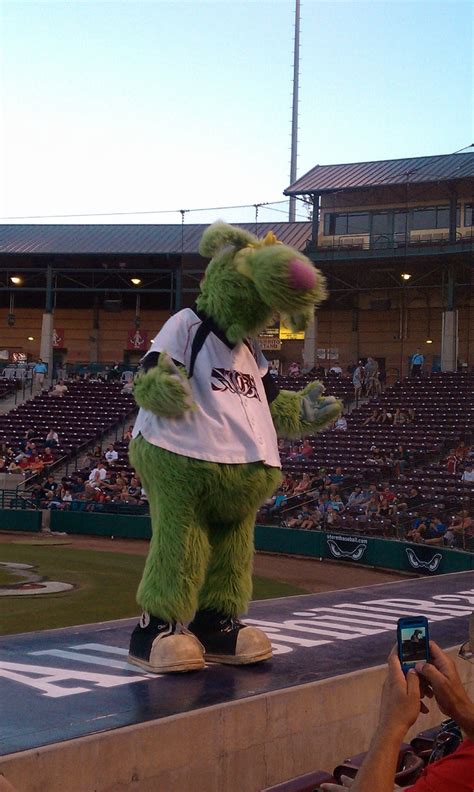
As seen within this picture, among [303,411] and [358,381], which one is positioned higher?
[358,381]

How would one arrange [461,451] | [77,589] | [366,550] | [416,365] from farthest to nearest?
[416,365], [461,451], [366,550], [77,589]

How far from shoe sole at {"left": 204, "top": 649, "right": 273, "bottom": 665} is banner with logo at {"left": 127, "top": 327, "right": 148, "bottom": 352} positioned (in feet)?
105

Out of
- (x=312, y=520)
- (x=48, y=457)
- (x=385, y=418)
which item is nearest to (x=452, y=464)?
(x=312, y=520)

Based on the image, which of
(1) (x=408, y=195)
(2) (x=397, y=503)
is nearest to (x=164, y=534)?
(2) (x=397, y=503)

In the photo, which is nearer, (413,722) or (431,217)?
(413,722)

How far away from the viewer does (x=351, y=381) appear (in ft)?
90.6

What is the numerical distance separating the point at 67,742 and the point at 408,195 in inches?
1114

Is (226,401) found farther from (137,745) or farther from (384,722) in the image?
(384,722)

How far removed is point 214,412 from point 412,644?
2441 millimetres

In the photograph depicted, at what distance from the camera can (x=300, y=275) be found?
4570 millimetres

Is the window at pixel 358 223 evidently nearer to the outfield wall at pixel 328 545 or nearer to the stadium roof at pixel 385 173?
the stadium roof at pixel 385 173

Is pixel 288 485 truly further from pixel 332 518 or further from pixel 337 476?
pixel 332 518

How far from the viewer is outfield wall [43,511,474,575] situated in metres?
15.2

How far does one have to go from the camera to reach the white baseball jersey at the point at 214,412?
4723mm
